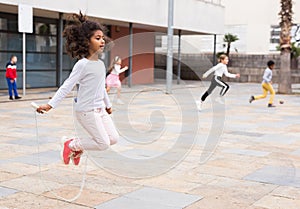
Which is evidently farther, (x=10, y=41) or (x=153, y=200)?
(x=10, y=41)

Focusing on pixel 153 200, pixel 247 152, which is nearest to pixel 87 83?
pixel 153 200

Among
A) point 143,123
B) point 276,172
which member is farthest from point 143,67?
point 276,172

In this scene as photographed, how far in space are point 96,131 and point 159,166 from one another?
6.61 feet

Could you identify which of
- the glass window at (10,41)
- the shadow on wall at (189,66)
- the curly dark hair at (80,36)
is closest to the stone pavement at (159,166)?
the curly dark hair at (80,36)

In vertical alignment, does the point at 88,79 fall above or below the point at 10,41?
below

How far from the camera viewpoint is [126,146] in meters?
7.93

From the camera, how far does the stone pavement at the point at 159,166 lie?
491 centimetres

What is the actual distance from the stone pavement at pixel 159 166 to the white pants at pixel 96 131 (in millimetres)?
499

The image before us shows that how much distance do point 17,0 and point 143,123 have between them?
24.6 feet

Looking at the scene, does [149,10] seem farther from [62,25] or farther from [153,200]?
[153,200]

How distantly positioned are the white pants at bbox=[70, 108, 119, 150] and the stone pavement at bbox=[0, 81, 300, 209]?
50 cm

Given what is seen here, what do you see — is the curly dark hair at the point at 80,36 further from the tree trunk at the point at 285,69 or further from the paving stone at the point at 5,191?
the tree trunk at the point at 285,69

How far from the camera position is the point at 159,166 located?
6.54m

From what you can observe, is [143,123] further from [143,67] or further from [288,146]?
[143,67]
